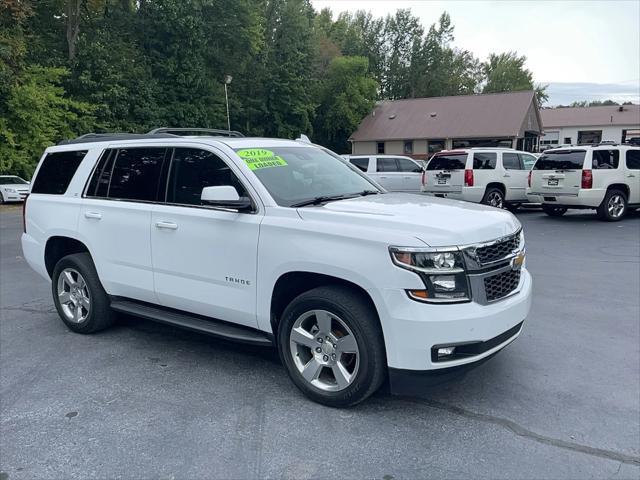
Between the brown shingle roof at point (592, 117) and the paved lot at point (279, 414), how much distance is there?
5966 cm

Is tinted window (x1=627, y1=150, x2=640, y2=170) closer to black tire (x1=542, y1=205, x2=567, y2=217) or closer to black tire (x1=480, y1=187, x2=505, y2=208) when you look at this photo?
black tire (x1=542, y1=205, x2=567, y2=217)

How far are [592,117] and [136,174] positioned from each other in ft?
212

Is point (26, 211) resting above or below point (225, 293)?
above

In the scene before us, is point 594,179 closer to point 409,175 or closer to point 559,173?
point 559,173

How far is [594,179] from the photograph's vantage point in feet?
42.7

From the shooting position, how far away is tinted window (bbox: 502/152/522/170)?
51.5 feet

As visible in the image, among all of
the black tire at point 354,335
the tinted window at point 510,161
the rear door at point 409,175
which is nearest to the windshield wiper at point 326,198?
the black tire at point 354,335

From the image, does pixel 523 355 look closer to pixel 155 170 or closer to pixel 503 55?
pixel 155 170

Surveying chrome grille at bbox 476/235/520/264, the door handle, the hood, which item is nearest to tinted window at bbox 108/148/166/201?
the door handle

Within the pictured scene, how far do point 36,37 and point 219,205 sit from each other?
29.4 metres

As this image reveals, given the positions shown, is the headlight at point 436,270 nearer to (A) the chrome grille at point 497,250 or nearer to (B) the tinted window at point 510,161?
(A) the chrome grille at point 497,250

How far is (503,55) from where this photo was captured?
75188 millimetres

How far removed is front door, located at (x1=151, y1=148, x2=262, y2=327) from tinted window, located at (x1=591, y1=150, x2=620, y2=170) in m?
11.6

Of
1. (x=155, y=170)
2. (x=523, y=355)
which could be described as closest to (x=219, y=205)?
(x=155, y=170)
